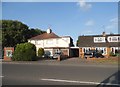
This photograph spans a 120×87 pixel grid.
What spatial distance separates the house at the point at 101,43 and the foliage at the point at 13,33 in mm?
21188

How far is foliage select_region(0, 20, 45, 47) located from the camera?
270 feet

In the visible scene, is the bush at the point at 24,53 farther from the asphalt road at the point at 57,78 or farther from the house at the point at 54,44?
the asphalt road at the point at 57,78

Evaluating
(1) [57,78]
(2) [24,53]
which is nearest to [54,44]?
(2) [24,53]

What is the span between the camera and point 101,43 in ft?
232

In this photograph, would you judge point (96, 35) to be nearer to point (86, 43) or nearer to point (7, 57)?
point (86, 43)

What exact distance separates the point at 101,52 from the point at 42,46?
1664 cm

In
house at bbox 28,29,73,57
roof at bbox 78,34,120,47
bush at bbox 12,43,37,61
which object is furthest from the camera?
house at bbox 28,29,73,57

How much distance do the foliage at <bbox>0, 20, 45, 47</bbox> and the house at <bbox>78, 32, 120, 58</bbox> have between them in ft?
69.5

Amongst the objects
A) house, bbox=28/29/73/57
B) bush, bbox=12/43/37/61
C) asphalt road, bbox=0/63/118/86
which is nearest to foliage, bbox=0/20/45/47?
house, bbox=28/29/73/57

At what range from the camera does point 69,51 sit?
72.9m

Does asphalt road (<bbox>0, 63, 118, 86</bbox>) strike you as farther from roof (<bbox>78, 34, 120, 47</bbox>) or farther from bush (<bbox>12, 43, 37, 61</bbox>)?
roof (<bbox>78, 34, 120, 47</bbox>)

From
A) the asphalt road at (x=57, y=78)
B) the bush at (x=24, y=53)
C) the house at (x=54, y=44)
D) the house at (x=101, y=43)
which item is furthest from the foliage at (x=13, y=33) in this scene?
the asphalt road at (x=57, y=78)

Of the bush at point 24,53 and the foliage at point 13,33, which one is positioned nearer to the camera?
the bush at point 24,53

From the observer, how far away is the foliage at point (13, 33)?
270ft
